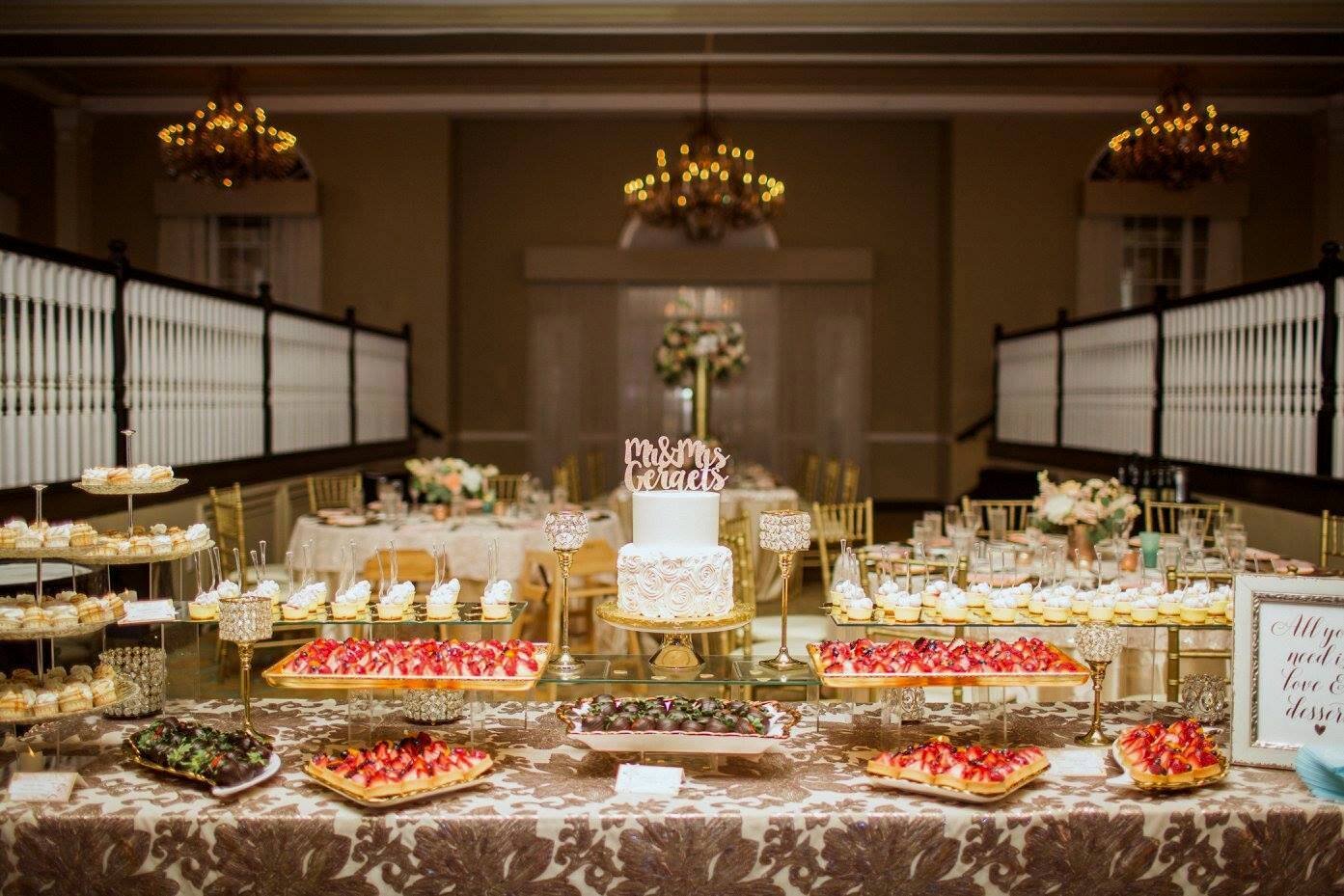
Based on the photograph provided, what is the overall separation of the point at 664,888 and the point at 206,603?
1.39 metres

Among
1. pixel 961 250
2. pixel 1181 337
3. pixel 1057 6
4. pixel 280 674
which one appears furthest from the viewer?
pixel 961 250

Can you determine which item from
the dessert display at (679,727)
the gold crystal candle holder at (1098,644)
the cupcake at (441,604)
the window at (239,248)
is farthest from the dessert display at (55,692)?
the window at (239,248)

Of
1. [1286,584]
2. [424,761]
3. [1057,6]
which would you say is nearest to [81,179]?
[1057,6]

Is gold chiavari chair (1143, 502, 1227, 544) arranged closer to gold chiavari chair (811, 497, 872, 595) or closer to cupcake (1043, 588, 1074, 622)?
gold chiavari chair (811, 497, 872, 595)

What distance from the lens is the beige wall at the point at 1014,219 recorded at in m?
11.4

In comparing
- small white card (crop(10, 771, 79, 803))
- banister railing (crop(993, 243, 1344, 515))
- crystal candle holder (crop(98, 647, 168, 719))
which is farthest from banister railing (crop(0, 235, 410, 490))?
banister railing (crop(993, 243, 1344, 515))

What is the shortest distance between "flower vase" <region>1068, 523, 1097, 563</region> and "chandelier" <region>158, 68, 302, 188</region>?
7.25 meters

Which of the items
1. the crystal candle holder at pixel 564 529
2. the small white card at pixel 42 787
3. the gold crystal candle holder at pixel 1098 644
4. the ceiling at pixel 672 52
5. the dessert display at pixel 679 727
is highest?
the ceiling at pixel 672 52

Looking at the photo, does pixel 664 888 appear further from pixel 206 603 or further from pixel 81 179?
pixel 81 179

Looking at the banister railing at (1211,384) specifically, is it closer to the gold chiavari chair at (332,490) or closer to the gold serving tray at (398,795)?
the gold serving tray at (398,795)

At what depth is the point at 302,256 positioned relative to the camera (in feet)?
37.8

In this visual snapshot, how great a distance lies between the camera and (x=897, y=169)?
12023mm

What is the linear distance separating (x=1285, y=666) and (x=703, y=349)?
21.2ft

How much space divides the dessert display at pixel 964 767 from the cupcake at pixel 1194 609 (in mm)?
628
